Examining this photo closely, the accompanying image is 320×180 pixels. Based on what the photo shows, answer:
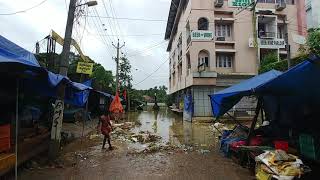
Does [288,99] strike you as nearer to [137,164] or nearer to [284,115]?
[284,115]

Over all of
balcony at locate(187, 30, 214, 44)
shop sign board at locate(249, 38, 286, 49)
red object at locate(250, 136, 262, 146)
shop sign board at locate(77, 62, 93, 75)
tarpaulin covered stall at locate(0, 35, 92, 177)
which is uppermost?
balcony at locate(187, 30, 214, 44)

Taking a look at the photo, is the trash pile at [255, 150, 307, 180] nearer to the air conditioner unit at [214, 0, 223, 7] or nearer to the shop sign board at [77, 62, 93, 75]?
the shop sign board at [77, 62, 93, 75]

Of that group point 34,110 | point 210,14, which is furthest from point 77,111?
point 210,14

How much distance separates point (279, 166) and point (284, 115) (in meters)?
3.76

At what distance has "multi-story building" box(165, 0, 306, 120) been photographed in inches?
1073

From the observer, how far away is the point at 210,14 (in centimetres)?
2786

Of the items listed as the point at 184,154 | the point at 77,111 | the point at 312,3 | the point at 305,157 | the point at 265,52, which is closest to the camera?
the point at 305,157

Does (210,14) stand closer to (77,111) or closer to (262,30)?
(262,30)

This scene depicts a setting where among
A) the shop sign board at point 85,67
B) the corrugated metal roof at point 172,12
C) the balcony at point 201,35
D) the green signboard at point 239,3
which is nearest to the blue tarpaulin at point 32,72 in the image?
the shop sign board at point 85,67

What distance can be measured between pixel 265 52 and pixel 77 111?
1770 centimetres

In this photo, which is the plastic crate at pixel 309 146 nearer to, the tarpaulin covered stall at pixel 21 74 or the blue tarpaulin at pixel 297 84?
the blue tarpaulin at pixel 297 84

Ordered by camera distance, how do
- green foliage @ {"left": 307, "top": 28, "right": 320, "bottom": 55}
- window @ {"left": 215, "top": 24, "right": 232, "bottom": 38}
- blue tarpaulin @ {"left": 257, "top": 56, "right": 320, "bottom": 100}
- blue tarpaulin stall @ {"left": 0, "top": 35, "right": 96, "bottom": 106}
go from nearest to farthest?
blue tarpaulin @ {"left": 257, "top": 56, "right": 320, "bottom": 100}
blue tarpaulin stall @ {"left": 0, "top": 35, "right": 96, "bottom": 106}
green foliage @ {"left": 307, "top": 28, "right": 320, "bottom": 55}
window @ {"left": 215, "top": 24, "right": 232, "bottom": 38}

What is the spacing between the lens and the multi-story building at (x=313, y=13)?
3136 centimetres

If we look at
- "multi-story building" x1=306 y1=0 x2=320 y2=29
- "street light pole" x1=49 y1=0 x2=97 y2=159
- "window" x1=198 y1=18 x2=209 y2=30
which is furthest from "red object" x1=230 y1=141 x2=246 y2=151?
"multi-story building" x1=306 y1=0 x2=320 y2=29
